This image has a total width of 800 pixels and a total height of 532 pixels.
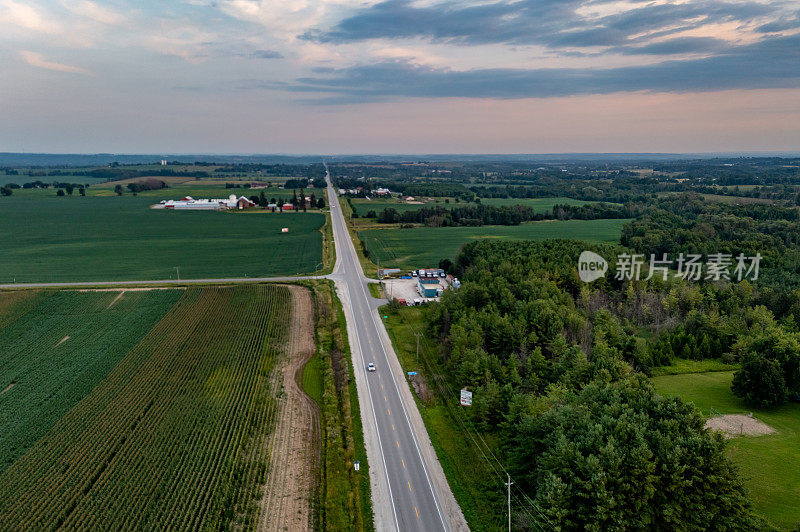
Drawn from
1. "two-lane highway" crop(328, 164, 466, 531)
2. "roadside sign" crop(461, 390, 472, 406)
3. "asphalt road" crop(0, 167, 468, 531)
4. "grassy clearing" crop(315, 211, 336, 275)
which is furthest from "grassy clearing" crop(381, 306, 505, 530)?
"grassy clearing" crop(315, 211, 336, 275)

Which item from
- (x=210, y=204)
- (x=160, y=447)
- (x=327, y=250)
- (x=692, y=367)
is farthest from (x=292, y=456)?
(x=210, y=204)

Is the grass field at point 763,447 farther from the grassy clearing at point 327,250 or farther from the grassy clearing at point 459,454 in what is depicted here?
the grassy clearing at point 327,250

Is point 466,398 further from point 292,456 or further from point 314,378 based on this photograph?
point 314,378

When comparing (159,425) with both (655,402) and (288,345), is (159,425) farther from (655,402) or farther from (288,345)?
(655,402)

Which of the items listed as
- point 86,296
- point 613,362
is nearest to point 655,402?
point 613,362

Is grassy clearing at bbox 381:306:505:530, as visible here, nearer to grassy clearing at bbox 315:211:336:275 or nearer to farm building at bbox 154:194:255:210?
grassy clearing at bbox 315:211:336:275
